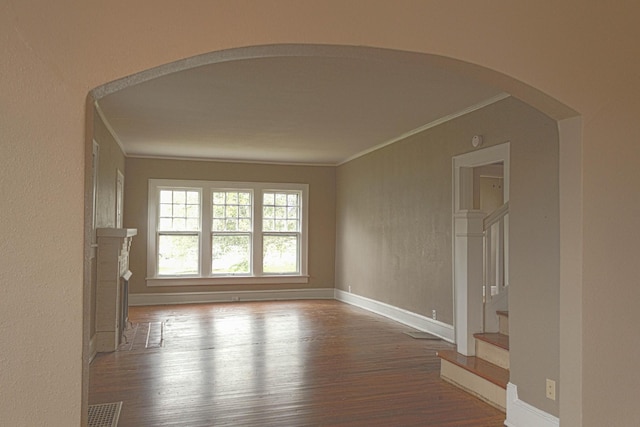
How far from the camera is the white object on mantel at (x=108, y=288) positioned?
5223 millimetres

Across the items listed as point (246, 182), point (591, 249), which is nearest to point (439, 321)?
point (591, 249)

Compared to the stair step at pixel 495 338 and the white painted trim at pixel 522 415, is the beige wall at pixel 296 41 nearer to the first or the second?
the white painted trim at pixel 522 415

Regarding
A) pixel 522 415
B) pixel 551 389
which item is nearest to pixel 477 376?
pixel 522 415

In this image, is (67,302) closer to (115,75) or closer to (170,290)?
(115,75)

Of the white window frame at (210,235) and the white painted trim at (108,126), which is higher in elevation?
the white painted trim at (108,126)

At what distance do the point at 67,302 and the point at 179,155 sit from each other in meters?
7.11

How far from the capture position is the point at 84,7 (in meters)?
1.67

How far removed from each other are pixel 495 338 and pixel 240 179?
5.89m

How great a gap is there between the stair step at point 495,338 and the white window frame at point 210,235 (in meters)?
5.26

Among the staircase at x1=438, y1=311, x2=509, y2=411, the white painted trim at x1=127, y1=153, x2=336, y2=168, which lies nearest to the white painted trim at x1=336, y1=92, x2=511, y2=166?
the white painted trim at x1=127, y1=153, x2=336, y2=168

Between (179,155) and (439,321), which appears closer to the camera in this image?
(439,321)

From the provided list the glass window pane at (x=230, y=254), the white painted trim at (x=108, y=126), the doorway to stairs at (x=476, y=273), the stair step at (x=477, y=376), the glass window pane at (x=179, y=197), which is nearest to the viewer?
the stair step at (x=477, y=376)

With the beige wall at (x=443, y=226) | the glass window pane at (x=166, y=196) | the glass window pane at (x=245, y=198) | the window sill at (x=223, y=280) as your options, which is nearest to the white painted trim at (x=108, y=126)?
the glass window pane at (x=166, y=196)

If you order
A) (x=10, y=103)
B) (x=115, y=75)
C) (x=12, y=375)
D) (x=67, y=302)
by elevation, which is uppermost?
(x=115, y=75)
